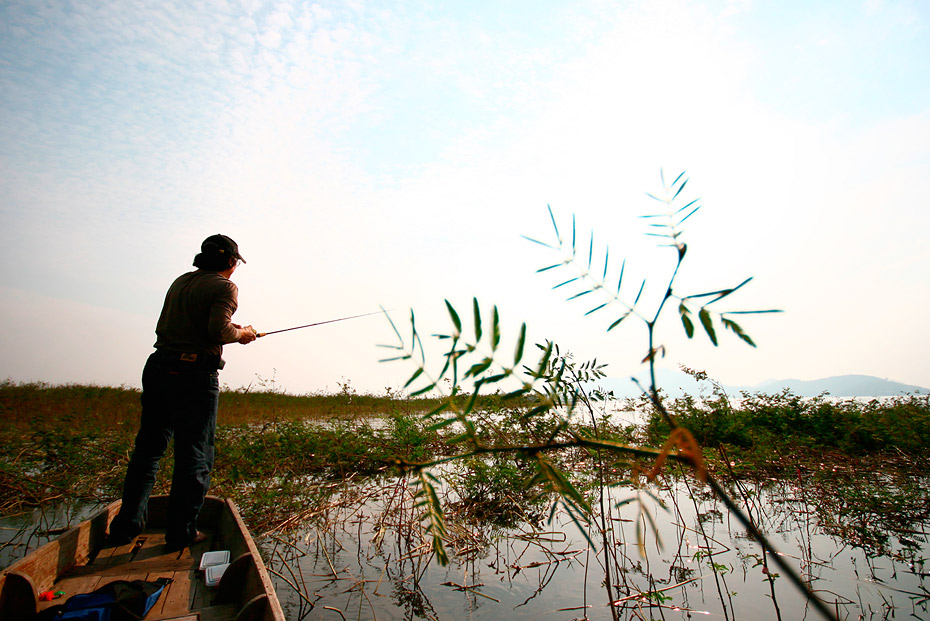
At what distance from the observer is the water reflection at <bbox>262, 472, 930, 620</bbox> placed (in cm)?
321

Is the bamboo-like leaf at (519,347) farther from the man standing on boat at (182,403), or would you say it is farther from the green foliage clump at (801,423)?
the green foliage clump at (801,423)

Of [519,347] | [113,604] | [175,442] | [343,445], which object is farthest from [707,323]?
[343,445]

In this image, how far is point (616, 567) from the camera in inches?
127

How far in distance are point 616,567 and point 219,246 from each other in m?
3.27

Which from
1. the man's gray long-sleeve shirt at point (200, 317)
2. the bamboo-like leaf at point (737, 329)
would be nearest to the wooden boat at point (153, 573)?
the man's gray long-sleeve shirt at point (200, 317)

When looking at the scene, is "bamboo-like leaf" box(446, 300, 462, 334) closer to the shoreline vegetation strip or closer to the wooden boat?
the wooden boat

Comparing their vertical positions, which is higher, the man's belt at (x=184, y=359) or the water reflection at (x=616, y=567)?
the man's belt at (x=184, y=359)

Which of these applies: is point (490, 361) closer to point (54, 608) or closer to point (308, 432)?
point (54, 608)

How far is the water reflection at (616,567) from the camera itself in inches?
126

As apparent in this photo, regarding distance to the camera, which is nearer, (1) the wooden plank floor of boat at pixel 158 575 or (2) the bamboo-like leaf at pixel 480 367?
(2) the bamboo-like leaf at pixel 480 367

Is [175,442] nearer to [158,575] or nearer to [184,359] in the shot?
[184,359]

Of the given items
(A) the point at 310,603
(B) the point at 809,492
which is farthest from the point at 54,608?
(B) the point at 809,492

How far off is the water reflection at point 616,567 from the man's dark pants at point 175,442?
2.53ft

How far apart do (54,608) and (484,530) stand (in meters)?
3.27
